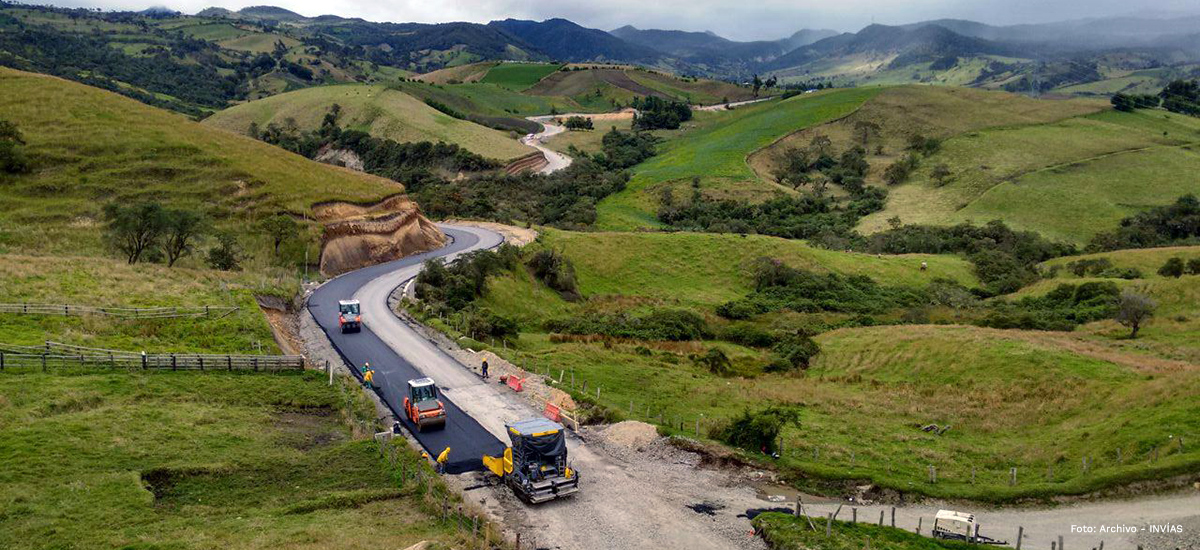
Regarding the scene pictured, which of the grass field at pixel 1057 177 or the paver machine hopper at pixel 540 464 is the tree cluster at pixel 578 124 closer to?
the grass field at pixel 1057 177

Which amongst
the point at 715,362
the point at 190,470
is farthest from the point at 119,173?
the point at 715,362

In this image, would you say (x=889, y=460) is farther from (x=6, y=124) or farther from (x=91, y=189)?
(x=6, y=124)

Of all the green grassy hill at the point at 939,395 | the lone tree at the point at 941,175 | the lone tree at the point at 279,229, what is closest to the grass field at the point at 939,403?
the green grassy hill at the point at 939,395

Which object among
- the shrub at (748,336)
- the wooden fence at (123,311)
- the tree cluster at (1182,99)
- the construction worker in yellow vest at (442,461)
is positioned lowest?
the shrub at (748,336)

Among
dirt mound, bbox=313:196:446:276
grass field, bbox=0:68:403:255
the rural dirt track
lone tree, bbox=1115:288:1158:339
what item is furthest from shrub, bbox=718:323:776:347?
grass field, bbox=0:68:403:255

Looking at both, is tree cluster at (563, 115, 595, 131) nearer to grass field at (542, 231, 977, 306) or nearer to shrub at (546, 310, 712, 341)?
grass field at (542, 231, 977, 306)

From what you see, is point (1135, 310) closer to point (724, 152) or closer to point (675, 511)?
point (675, 511)
